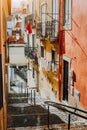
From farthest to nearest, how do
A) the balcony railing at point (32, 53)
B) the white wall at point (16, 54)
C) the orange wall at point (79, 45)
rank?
1. the white wall at point (16, 54)
2. the balcony railing at point (32, 53)
3. the orange wall at point (79, 45)

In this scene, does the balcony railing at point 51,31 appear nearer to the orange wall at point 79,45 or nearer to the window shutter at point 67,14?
the window shutter at point 67,14

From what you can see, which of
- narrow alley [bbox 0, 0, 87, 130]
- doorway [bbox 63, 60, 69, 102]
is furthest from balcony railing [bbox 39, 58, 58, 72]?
doorway [bbox 63, 60, 69, 102]

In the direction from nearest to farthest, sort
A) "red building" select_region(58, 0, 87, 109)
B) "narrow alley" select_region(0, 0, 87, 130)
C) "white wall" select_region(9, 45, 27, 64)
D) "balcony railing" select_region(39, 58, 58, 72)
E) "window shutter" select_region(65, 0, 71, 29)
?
"narrow alley" select_region(0, 0, 87, 130) → "red building" select_region(58, 0, 87, 109) → "window shutter" select_region(65, 0, 71, 29) → "balcony railing" select_region(39, 58, 58, 72) → "white wall" select_region(9, 45, 27, 64)

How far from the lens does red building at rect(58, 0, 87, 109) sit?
1310cm

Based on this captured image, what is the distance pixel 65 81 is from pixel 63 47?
184 centimetres

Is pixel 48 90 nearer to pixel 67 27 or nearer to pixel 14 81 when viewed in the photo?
pixel 67 27

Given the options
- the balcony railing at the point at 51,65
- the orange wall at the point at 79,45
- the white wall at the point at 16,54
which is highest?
the orange wall at the point at 79,45

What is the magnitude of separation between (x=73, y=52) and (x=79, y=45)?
1.08 m

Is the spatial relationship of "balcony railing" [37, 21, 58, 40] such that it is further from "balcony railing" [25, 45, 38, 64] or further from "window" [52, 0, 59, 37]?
"balcony railing" [25, 45, 38, 64]

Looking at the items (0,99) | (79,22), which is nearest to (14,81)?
(79,22)

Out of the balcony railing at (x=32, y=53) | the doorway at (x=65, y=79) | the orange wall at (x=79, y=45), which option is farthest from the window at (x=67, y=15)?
the balcony railing at (x=32, y=53)

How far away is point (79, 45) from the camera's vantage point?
1360 centimetres

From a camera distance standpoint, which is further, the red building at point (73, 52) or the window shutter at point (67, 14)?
the window shutter at point (67, 14)

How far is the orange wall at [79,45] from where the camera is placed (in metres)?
12.9
